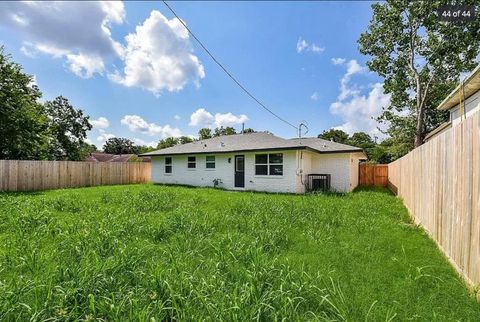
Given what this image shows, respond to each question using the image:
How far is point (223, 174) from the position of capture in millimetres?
17812

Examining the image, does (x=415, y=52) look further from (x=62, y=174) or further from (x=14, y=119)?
(x=14, y=119)

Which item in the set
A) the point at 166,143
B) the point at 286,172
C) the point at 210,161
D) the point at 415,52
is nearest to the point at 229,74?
the point at 286,172

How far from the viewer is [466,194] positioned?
137 inches

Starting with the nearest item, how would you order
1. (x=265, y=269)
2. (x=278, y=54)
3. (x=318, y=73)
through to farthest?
1. (x=265, y=269)
2. (x=278, y=54)
3. (x=318, y=73)

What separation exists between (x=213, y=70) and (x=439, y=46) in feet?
52.6

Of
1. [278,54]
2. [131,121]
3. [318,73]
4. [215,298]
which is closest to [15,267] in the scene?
[215,298]

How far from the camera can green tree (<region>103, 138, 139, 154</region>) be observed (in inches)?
2867

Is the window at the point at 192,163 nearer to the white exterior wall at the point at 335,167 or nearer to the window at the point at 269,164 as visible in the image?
the window at the point at 269,164

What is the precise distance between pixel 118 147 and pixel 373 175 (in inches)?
2645

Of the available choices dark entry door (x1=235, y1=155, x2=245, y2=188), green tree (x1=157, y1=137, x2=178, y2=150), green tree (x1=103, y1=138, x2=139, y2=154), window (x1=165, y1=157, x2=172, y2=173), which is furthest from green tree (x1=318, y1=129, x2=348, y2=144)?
green tree (x1=103, y1=138, x2=139, y2=154)

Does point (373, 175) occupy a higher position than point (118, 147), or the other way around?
point (118, 147)

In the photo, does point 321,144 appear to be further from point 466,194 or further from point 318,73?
point 466,194

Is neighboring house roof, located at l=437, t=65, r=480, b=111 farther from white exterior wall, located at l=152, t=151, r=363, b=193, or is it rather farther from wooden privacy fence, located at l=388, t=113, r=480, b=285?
white exterior wall, located at l=152, t=151, r=363, b=193

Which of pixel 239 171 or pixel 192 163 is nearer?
pixel 239 171
